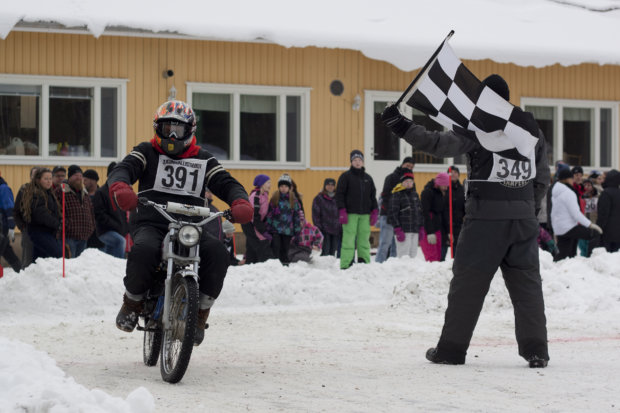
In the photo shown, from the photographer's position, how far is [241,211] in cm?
685

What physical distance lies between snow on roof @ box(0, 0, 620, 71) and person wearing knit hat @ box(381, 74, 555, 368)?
10.8 meters

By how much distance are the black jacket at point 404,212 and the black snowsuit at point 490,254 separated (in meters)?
9.05

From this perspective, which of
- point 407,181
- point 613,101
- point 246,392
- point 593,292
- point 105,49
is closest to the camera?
point 246,392

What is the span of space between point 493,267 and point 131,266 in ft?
8.12

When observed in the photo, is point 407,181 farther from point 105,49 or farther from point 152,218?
point 152,218

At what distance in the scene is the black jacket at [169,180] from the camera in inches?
280

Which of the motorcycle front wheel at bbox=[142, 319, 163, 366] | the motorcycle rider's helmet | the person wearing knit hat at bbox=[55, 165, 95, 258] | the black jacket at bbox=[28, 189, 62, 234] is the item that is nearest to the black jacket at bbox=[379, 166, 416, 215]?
the person wearing knit hat at bbox=[55, 165, 95, 258]

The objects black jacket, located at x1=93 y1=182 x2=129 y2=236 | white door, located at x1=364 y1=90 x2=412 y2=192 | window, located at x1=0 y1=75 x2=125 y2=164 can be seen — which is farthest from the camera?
white door, located at x1=364 y1=90 x2=412 y2=192

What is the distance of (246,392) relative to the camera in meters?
6.20

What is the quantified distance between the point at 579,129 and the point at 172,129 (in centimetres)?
1741

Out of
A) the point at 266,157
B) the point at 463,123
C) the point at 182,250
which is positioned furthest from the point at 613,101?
the point at 182,250

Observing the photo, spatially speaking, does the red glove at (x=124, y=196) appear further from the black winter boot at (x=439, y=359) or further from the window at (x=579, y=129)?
the window at (x=579, y=129)

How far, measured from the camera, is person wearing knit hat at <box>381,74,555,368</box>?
7.39 m

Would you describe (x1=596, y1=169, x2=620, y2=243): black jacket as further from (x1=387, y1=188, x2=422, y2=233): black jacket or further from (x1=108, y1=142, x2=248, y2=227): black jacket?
(x1=108, y1=142, x2=248, y2=227): black jacket
